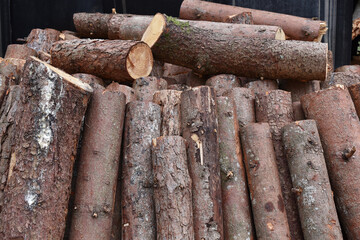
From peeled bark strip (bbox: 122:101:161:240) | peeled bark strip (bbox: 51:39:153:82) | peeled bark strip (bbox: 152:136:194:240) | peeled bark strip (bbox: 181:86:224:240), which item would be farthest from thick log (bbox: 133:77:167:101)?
peeled bark strip (bbox: 152:136:194:240)

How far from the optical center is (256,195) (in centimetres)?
332

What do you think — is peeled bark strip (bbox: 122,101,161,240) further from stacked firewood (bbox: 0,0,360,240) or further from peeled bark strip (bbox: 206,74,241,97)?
peeled bark strip (bbox: 206,74,241,97)

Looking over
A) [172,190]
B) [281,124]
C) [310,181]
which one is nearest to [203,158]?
[172,190]

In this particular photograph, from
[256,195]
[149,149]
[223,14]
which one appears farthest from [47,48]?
[256,195]

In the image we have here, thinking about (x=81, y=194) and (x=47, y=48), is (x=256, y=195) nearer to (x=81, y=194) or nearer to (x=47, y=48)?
(x=81, y=194)

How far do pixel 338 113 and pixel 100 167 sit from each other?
2.27 metres

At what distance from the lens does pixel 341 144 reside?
352 cm

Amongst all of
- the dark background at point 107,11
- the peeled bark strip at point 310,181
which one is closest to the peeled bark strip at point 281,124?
the peeled bark strip at point 310,181

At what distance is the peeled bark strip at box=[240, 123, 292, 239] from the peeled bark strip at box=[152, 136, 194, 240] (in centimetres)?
65

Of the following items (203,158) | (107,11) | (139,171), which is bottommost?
(139,171)

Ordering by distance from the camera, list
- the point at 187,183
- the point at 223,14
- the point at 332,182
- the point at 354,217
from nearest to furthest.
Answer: the point at 187,183 → the point at 354,217 → the point at 332,182 → the point at 223,14

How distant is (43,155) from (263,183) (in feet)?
6.02

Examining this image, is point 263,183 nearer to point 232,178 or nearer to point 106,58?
point 232,178

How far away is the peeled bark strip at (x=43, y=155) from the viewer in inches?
107
